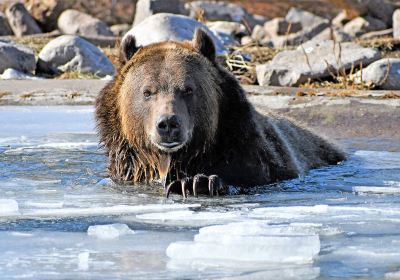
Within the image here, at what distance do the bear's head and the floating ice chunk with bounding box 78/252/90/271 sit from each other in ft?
6.73

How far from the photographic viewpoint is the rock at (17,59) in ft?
51.4

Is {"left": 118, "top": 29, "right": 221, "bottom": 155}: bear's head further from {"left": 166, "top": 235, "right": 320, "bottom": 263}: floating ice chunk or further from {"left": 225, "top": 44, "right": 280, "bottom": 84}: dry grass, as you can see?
{"left": 225, "top": 44, "right": 280, "bottom": 84}: dry grass

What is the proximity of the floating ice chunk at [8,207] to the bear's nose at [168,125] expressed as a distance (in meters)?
1.02

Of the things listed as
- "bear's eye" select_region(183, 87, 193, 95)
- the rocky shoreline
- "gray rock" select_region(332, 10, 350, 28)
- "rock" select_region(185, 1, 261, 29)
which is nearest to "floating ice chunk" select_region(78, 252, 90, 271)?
"bear's eye" select_region(183, 87, 193, 95)

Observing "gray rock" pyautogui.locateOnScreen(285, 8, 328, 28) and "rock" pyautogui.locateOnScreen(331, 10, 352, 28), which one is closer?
"rock" pyautogui.locateOnScreen(331, 10, 352, 28)

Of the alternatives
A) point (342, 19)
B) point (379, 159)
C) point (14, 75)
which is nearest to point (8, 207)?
point (379, 159)

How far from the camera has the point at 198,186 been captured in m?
6.77

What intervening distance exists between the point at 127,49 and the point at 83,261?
308 centimetres

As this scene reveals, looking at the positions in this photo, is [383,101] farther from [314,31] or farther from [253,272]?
[314,31]

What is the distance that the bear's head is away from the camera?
6891 millimetres

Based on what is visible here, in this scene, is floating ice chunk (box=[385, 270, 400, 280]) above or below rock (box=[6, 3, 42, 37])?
below

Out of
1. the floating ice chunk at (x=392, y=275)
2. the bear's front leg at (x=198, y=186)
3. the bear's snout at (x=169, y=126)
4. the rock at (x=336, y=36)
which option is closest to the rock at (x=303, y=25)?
the rock at (x=336, y=36)

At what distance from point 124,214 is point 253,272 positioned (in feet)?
5.76

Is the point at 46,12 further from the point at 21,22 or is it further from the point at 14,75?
the point at 14,75
